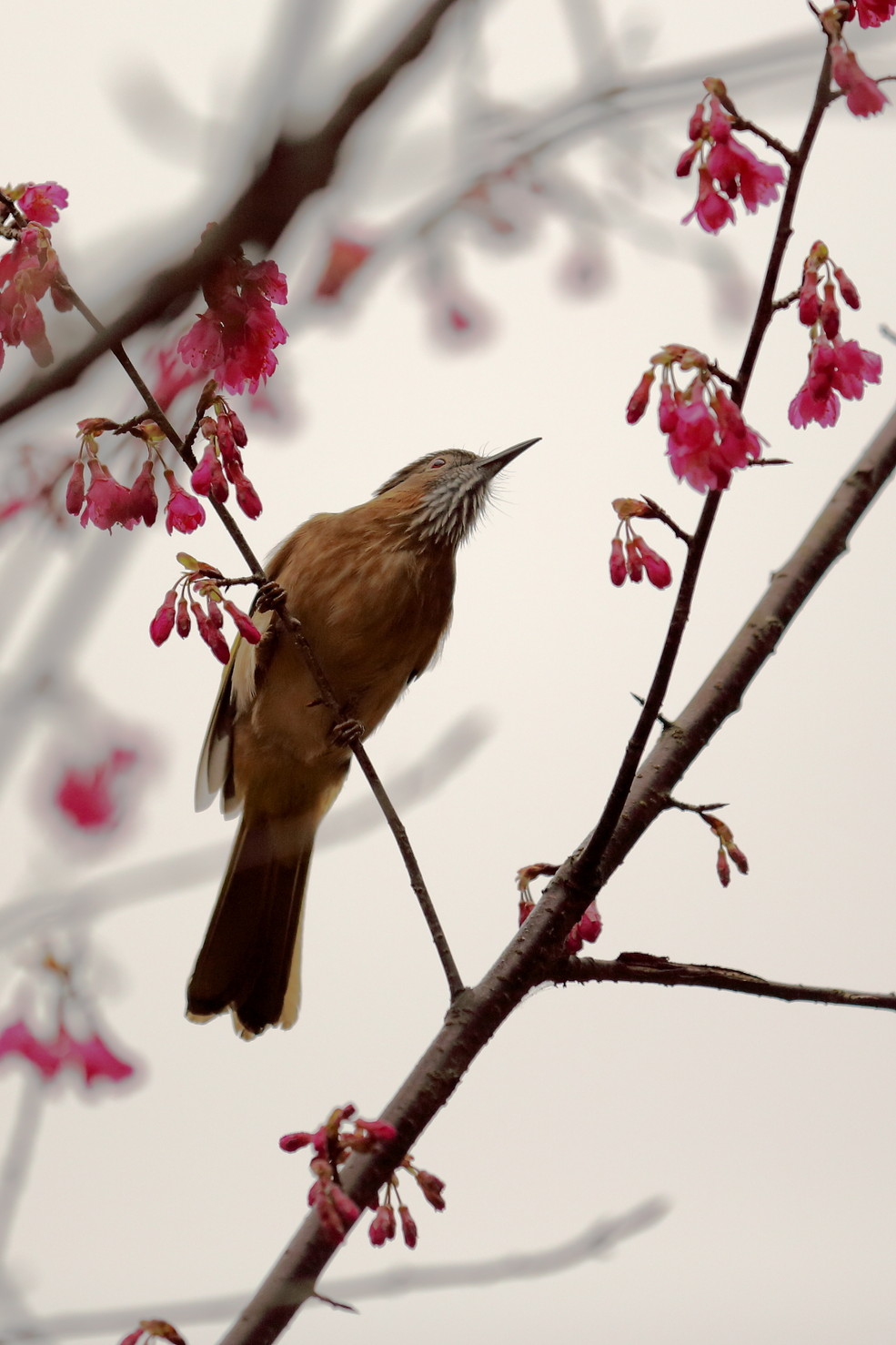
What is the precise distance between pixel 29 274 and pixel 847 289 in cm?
102

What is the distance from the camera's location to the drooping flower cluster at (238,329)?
1.57 m

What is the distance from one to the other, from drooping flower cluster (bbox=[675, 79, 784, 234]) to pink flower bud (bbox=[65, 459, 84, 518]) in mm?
893

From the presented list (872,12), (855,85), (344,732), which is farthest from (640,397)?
(344,732)

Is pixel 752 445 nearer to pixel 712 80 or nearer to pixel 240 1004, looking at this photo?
pixel 712 80

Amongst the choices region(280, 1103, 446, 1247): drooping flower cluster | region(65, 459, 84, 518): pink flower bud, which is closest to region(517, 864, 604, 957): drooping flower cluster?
region(280, 1103, 446, 1247): drooping flower cluster

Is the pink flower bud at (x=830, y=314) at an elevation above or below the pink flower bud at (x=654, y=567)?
above

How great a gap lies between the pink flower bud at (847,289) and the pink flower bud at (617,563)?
0.42 meters

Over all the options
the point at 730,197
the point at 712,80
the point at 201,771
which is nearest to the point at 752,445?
the point at 730,197

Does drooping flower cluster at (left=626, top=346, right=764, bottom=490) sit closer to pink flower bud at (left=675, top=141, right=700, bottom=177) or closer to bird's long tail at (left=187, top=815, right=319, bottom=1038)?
pink flower bud at (left=675, top=141, right=700, bottom=177)

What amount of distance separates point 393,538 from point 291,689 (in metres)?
0.54

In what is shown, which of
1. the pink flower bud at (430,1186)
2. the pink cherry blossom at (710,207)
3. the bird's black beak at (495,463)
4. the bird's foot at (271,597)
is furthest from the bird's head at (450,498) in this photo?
the pink flower bud at (430,1186)

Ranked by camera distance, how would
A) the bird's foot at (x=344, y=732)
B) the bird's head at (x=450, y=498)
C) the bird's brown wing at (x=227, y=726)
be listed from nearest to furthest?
the bird's foot at (x=344, y=732), the bird's brown wing at (x=227, y=726), the bird's head at (x=450, y=498)

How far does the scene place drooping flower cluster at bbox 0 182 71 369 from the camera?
1491mm

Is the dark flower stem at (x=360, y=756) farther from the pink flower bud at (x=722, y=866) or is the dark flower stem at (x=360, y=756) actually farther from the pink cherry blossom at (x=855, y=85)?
the pink cherry blossom at (x=855, y=85)
